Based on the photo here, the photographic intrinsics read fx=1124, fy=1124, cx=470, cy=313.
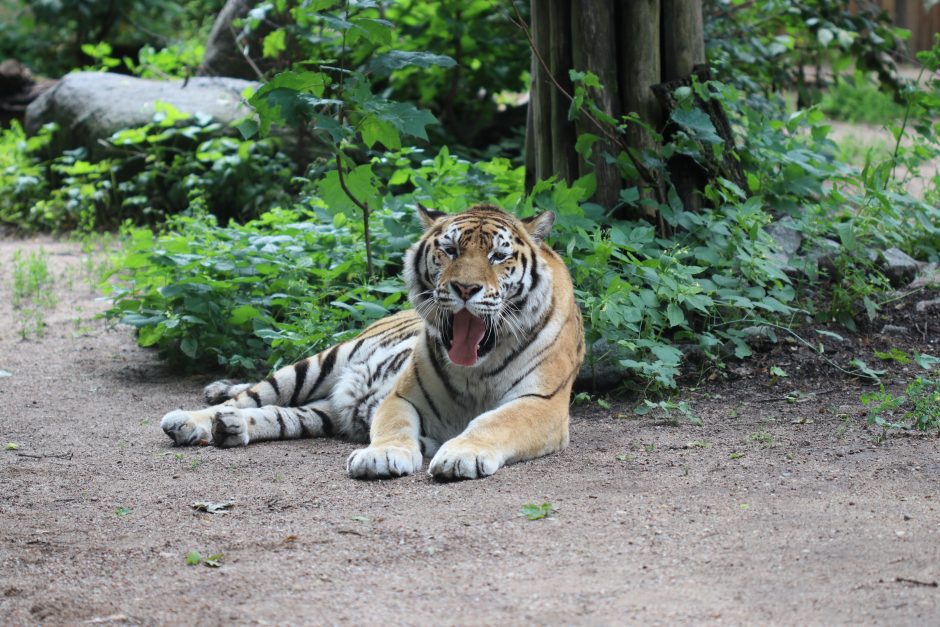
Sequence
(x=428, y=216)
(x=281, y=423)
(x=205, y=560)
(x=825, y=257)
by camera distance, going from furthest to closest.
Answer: (x=825, y=257), (x=281, y=423), (x=428, y=216), (x=205, y=560)

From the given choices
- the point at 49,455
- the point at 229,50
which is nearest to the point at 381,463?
the point at 49,455

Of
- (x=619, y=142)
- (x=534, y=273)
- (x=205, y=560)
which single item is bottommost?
(x=205, y=560)

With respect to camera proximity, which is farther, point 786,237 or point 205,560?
point 786,237

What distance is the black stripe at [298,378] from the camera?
17.2 feet

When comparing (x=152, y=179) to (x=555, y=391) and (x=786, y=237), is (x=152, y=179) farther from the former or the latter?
(x=555, y=391)

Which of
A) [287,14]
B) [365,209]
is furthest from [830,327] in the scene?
[287,14]

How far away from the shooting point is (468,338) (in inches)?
171

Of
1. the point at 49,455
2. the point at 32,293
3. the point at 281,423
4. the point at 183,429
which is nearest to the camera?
the point at 49,455

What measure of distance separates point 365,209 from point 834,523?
10.1 feet

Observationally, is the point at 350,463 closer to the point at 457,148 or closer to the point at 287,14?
the point at 457,148

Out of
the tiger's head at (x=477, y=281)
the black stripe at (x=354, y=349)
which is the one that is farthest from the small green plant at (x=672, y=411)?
the black stripe at (x=354, y=349)

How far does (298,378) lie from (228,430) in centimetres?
63

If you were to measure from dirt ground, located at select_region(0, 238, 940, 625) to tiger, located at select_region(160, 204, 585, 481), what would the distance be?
0.10 meters

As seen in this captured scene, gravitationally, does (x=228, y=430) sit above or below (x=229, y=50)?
below
